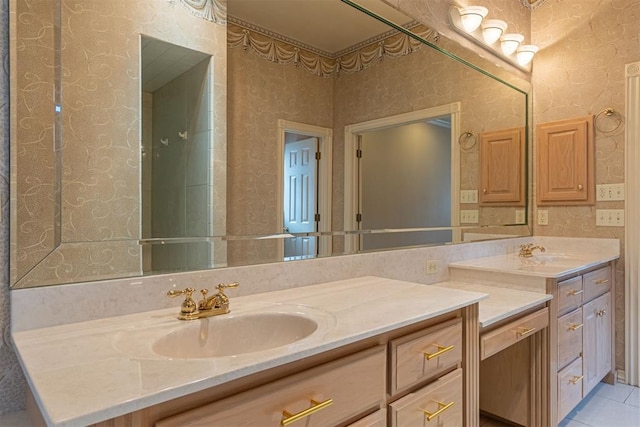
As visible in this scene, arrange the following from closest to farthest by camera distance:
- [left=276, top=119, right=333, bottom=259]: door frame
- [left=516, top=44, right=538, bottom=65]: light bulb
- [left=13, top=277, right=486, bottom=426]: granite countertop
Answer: [left=13, top=277, right=486, bottom=426]: granite countertop < [left=276, top=119, right=333, bottom=259]: door frame < [left=516, top=44, right=538, bottom=65]: light bulb

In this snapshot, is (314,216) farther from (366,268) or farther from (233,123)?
(233,123)

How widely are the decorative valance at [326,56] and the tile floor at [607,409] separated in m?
1.95

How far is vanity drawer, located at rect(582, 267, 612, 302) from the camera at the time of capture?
7.20ft

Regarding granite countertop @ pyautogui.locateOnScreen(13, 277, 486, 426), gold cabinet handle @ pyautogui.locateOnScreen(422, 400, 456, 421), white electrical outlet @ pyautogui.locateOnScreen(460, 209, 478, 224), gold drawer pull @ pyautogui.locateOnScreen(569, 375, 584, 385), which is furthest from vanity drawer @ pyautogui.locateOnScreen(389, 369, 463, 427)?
white electrical outlet @ pyautogui.locateOnScreen(460, 209, 478, 224)

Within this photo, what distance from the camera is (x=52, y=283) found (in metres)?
1.00

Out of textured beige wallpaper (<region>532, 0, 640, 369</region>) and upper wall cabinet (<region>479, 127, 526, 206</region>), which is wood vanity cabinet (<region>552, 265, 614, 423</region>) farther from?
upper wall cabinet (<region>479, 127, 526, 206</region>)

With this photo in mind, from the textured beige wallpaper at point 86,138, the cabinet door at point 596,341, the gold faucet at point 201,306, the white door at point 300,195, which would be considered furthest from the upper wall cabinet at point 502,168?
the textured beige wallpaper at point 86,138

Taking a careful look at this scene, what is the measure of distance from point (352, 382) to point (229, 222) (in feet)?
2.22

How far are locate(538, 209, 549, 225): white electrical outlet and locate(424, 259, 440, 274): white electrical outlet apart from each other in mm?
1309

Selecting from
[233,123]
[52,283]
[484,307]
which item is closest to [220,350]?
[52,283]

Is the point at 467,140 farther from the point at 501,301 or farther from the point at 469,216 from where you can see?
the point at 501,301

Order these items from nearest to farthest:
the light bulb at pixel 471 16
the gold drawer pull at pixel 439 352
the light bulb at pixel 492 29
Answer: the gold drawer pull at pixel 439 352, the light bulb at pixel 471 16, the light bulb at pixel 492 29

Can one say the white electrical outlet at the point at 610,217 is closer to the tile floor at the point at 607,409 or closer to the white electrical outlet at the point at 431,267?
the tile floor at the point at 607,409

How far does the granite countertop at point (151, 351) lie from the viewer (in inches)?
24.5
